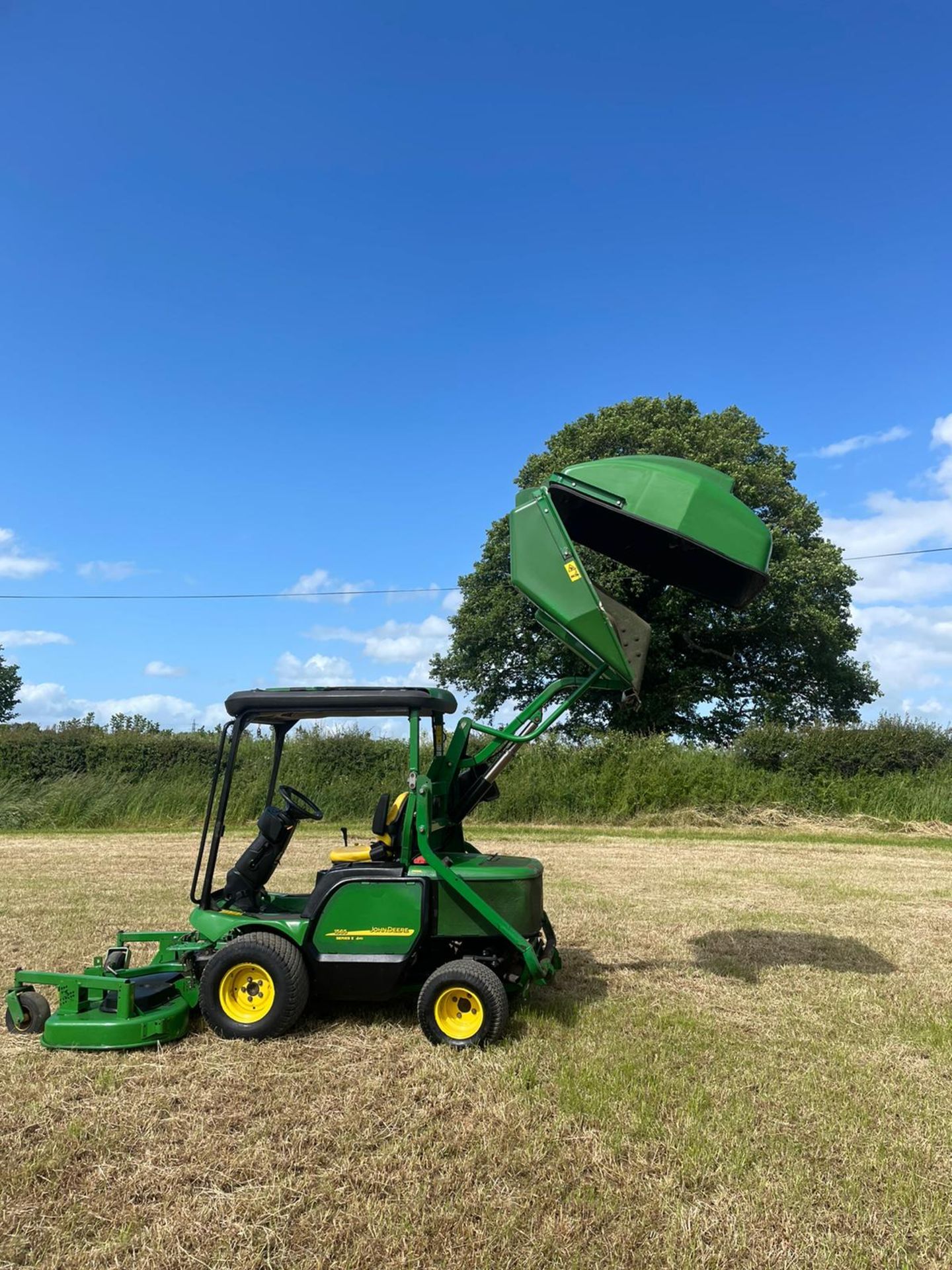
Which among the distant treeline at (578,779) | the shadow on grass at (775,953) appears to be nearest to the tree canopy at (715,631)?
the distant treeline at (578,779)

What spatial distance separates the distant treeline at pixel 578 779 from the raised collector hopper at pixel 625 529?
12113 mm

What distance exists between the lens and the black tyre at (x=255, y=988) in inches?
193

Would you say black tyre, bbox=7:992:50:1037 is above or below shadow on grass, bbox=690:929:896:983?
below

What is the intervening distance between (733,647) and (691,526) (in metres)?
20.9

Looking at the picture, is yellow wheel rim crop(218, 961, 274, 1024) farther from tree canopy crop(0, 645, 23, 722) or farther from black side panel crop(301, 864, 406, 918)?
tree canopy crop(0, 645, 23, 722)

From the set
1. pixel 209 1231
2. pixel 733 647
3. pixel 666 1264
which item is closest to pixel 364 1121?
pixel 209 1231

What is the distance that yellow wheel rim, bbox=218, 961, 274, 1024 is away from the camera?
4.96 meters

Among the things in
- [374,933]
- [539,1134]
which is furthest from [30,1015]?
[539,1134]

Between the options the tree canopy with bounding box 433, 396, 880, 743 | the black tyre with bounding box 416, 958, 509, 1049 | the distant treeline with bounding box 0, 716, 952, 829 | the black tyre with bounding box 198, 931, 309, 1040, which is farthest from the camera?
the tree canopy with bounding box 433, 396, 880, 743

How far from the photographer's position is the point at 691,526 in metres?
5.45

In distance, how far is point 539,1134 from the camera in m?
3.71

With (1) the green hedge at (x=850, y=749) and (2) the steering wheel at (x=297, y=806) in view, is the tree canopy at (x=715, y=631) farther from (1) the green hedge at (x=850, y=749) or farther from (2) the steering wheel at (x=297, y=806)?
(2) the steering wheel at (x=297, y=806)

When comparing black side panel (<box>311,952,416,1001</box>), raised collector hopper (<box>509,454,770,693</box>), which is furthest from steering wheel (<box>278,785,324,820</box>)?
raised collector hopper (<box>509,454,770,693</box>)

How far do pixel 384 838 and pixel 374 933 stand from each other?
2.12ft
